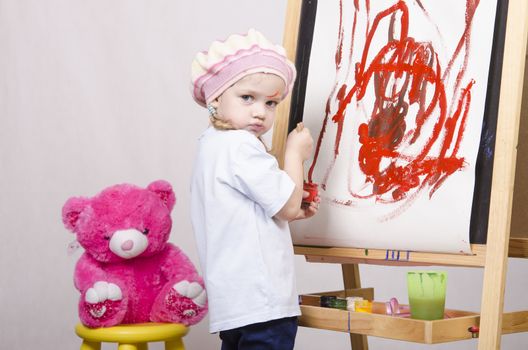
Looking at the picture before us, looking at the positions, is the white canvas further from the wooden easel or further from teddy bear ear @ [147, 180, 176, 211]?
teddy bear ear @ [147, 180, 176, 211]

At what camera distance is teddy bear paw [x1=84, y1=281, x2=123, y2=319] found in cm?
195

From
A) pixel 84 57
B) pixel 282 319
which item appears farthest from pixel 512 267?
pixel 84 57

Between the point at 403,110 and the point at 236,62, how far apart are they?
14.9 inches

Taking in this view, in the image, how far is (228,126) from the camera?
1813 mm

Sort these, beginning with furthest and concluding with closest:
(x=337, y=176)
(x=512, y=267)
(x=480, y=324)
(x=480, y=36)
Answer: (x=512, y=267) < (x=337, y=176) < (x=480, y=36) < (x=480, y=324)

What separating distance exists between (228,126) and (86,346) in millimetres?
645

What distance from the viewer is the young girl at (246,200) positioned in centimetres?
175

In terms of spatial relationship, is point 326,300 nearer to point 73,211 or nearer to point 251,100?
point 251,100

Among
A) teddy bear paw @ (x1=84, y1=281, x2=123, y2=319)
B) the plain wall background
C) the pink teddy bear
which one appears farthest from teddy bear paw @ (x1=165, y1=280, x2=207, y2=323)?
the plain wall background

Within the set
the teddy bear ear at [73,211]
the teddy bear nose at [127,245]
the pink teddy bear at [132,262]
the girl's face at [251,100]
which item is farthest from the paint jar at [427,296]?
the teddy bear ear at [73,211]

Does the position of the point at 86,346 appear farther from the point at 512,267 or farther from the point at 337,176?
the point at 512,267

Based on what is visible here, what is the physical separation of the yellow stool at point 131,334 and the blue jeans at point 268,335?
0.23 m

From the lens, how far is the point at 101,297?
6.46 ft

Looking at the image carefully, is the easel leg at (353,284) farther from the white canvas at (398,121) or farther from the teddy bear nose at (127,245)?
the teddy bear nose at (127,245)
